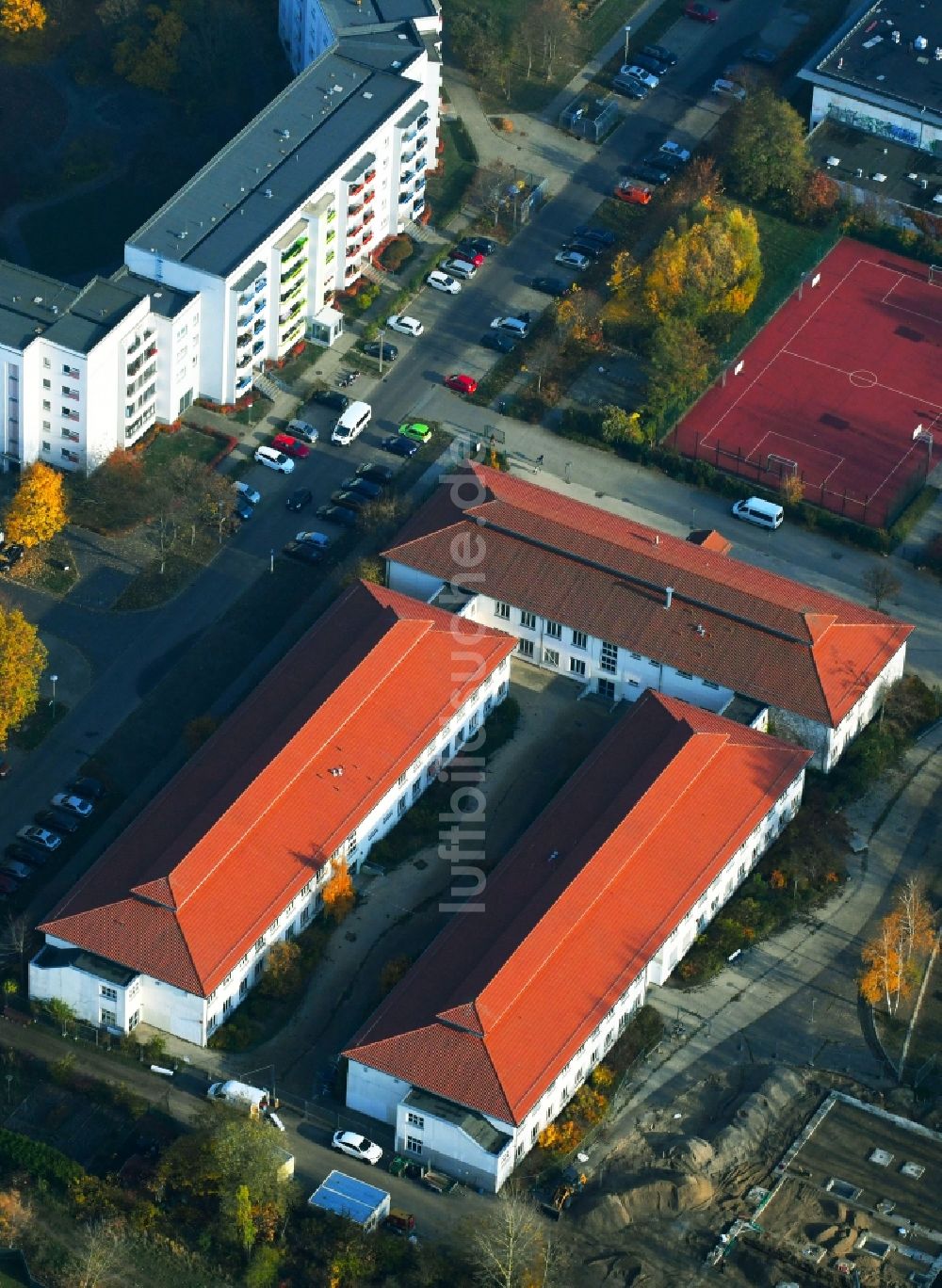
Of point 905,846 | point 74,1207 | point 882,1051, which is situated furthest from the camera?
point 905,846

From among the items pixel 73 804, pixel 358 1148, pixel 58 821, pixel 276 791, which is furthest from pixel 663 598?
pixel 358 1148

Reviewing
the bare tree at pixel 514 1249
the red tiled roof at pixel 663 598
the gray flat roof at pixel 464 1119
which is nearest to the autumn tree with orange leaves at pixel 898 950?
the red tiled roof at pixel 663 598

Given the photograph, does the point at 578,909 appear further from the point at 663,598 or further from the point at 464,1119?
the point at 663,598

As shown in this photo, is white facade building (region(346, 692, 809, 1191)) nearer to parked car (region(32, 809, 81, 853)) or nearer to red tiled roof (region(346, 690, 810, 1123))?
red tiled roof (region(346, 690, 810, 1123))

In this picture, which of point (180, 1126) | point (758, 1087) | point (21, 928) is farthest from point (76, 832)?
point (758, 1087)

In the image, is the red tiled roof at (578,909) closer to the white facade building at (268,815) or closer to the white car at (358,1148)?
the white car at (358,1148)

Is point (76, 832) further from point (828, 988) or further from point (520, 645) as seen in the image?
point (828, 988)
